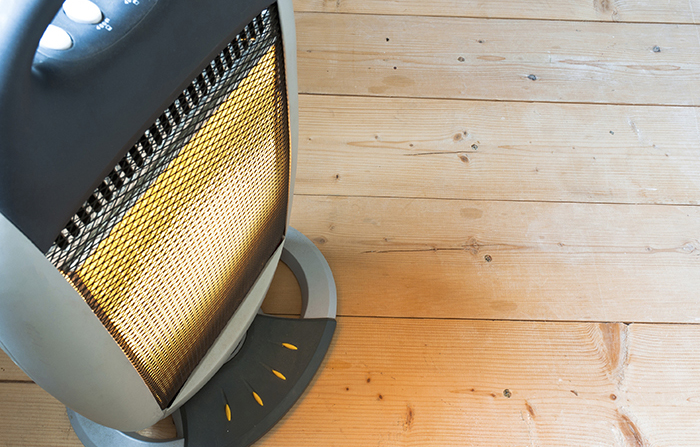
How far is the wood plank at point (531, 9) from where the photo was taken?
1.30 meters

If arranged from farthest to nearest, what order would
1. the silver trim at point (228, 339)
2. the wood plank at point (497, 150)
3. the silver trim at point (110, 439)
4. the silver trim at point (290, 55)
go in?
the wood plank at point (497, 150) < the silver trim at point (110, 439) < the silver trim at point (228, 339) < the silver trim at point (290, 55)

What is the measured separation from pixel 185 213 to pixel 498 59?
1021 mm

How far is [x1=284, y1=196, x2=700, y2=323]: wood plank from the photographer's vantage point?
929mm

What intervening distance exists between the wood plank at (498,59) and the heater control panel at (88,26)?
86 centimetres

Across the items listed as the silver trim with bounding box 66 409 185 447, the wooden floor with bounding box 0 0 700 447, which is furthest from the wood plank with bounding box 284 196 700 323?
the silver trim with bounding box 66 409 185 447

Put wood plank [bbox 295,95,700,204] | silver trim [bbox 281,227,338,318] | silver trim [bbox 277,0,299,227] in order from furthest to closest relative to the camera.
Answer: wood plank [bbox 295,95,700,204]
silver trim [bbox 281,227,338,318]
silver trim [bbox 277,0,299,227]

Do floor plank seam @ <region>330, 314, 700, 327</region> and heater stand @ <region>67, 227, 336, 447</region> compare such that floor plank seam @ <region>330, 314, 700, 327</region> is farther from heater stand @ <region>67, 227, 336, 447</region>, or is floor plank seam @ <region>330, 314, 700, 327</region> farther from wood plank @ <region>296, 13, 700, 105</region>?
wood plank @ <region>296, 13, 700, 105</region>

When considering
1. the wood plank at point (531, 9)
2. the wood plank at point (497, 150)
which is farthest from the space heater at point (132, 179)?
the wood plank at point (531, 9)

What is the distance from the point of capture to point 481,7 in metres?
1.32

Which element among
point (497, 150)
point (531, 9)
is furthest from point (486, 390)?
point (531, 9)

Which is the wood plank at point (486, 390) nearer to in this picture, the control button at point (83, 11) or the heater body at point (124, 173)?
the heater body at point (124, 173)

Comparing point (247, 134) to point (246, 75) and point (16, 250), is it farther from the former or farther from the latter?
point (16, 250)

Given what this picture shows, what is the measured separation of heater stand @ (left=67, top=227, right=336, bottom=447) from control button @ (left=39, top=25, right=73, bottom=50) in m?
0.59

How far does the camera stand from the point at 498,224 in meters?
1.01
